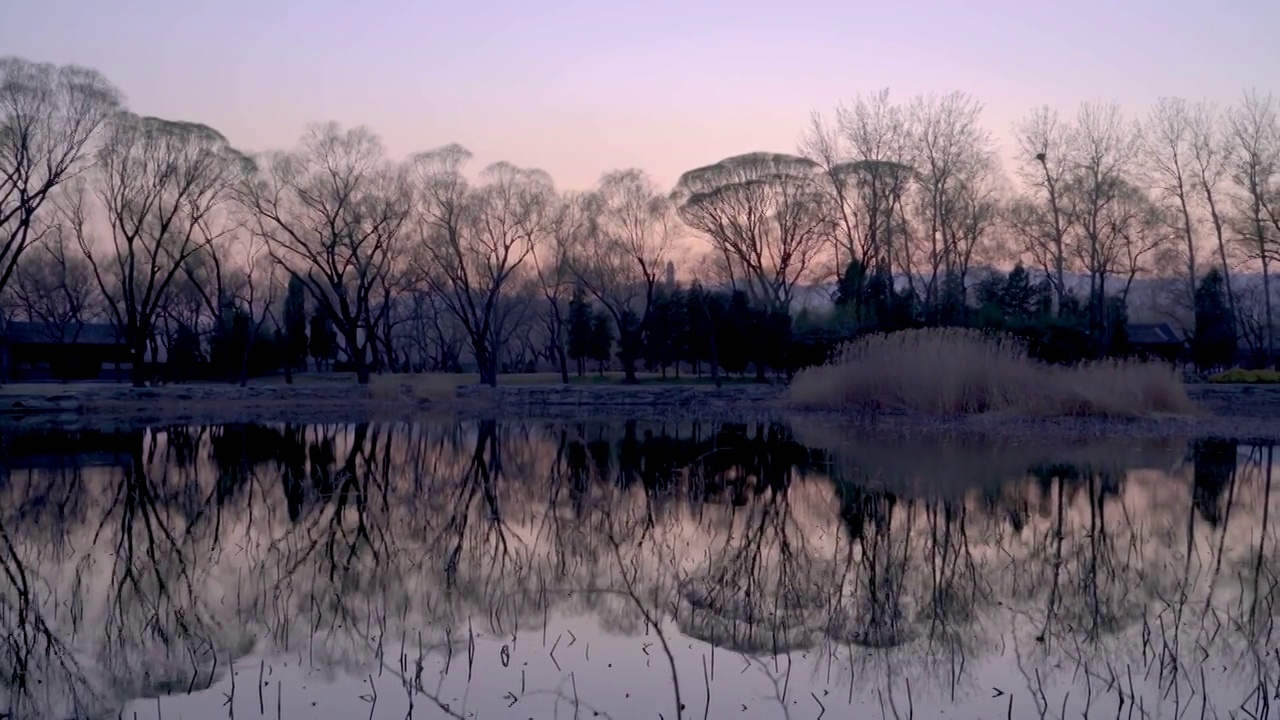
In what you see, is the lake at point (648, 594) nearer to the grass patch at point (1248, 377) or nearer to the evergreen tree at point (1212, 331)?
the grass patch at point (1248, 377)

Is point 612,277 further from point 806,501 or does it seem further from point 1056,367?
point 806,501

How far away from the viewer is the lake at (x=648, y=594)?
5031 millimetres

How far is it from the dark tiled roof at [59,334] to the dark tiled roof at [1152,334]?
44722 mm

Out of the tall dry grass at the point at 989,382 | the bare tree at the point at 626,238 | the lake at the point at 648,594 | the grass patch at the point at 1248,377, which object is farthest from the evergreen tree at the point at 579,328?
the lake at the point at 648,594

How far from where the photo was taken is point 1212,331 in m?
41.9

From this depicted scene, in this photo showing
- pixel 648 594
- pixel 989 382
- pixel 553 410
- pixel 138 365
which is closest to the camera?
pixel 648 594

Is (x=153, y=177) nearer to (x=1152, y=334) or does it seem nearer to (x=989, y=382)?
(x=989, y=382)

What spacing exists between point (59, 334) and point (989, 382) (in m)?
40.9

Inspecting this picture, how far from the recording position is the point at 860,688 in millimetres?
5090

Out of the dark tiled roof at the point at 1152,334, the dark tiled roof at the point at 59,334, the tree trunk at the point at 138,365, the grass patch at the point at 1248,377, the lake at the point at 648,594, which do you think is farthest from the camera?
the dark tiled roof at the point at 1152,334

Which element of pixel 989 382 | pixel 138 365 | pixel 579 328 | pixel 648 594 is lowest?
pixel 648 594

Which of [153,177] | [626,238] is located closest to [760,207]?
[626,238]

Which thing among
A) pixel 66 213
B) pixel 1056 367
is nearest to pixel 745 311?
pixel 1056 367

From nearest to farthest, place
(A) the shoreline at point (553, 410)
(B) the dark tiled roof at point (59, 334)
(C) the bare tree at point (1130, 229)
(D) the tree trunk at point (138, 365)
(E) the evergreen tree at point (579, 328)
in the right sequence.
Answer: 1. (A) the shoreline at point (553, 410)
2. (D) the tree trunk at point (138, 365)
3. (C) the bare tree at point (1130, 229)
4. (B) the dark tiled roof at point (59, 334)
5. (E) the evergreen tree at point (579, 328)
